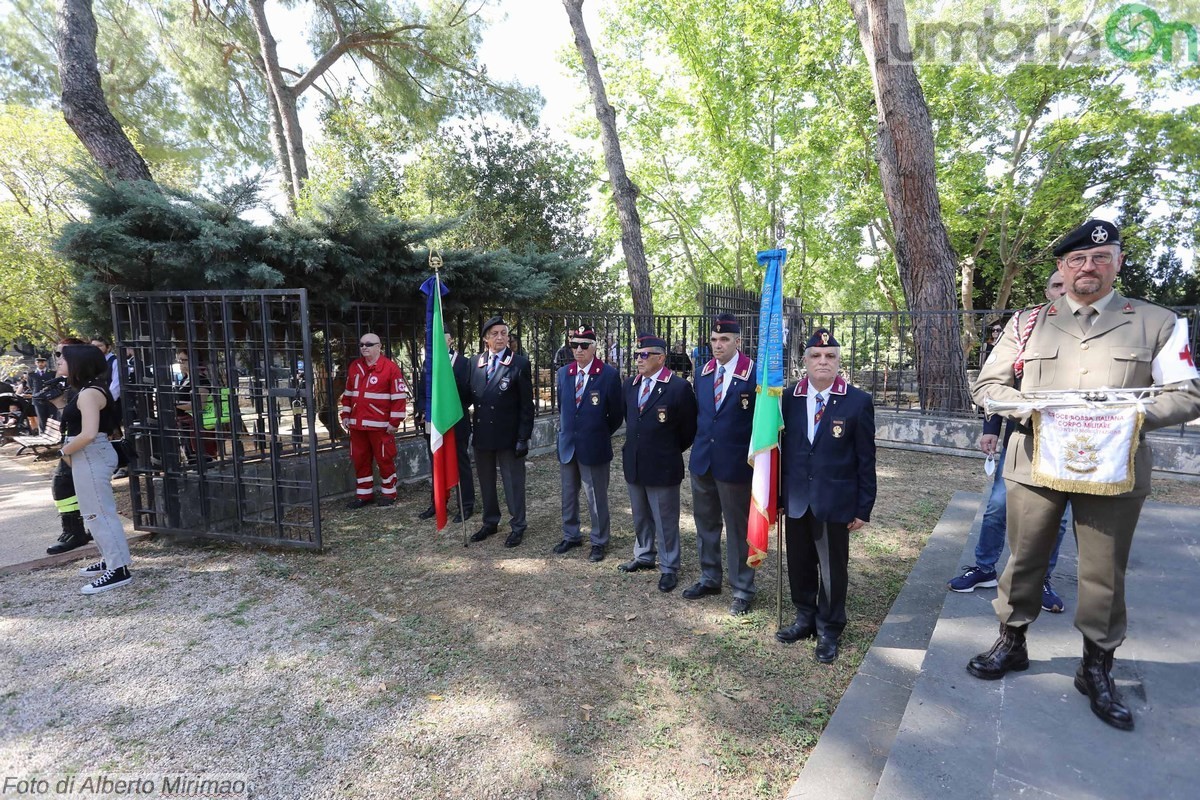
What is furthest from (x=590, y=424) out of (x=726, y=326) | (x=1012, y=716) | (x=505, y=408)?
(x=1012, y=716)

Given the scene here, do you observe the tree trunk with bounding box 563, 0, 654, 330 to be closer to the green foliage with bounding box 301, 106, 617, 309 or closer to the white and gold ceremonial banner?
the green foliage with bounding box 301, 106, 617, 309

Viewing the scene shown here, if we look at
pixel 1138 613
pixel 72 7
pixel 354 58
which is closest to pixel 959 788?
pixel 1138 613

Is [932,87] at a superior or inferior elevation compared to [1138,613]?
superior

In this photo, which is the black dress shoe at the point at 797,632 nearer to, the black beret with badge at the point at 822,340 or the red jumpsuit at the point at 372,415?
the black beret with badge at the point at 822,340

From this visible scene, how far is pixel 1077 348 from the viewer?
2.49 meters

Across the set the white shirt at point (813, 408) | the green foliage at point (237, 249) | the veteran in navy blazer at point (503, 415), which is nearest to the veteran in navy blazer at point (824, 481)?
the white shirt at point (813, 408)

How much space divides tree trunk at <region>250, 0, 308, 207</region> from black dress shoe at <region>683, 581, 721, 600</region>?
436 inches

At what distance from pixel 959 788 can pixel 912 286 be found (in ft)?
29.8

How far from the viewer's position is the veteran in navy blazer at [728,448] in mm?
3809

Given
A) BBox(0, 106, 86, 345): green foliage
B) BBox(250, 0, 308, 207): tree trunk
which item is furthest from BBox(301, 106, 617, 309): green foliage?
BBox(0, 106, 86, 345): green foliage

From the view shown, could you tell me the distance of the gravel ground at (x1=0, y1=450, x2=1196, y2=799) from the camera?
8.55 ft

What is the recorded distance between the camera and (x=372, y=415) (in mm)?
6363

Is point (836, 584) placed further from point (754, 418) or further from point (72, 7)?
point (72, 7)

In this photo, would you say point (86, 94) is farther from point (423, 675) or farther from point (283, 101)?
point (423, 675)
